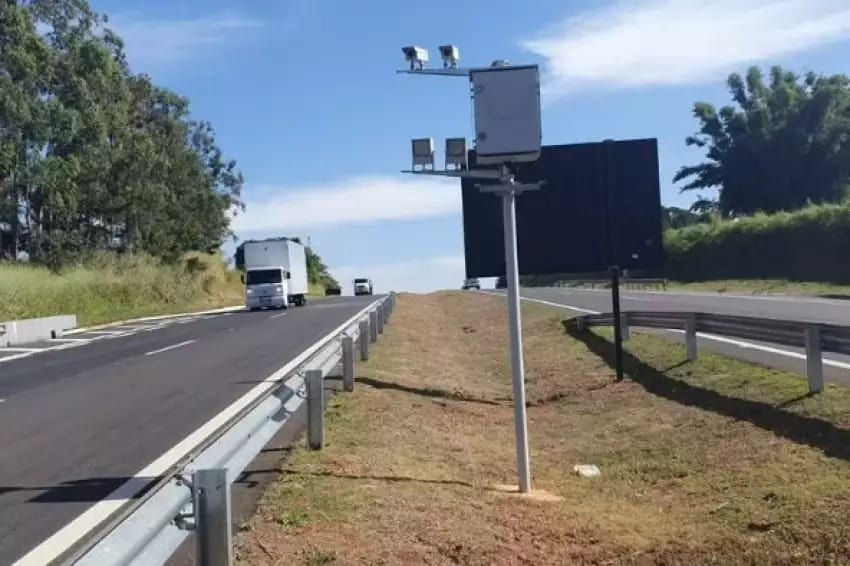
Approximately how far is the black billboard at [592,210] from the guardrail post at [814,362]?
339 cm

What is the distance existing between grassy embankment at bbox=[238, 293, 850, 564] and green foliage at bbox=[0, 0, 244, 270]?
33.3m

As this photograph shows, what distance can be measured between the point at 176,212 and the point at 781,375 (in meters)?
59.4

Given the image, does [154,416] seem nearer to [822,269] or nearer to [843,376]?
[843,376]

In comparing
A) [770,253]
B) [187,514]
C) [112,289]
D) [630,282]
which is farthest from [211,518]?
[770,253]

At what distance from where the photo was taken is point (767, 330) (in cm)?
1339

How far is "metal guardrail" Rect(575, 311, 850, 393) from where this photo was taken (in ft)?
37.7

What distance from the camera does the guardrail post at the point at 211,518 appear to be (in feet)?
16.4

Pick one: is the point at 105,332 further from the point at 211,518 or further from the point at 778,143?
the point at 778,143

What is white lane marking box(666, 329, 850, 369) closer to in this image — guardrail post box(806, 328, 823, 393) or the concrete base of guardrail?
guardrail post box(806, 328, 823, 393)

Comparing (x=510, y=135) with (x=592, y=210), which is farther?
(x=592, y=210)

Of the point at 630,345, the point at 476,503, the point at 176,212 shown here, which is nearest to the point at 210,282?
the point at 176,212

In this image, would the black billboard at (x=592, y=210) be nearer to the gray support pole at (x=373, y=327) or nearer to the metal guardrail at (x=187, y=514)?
the metal guardrail at (x=187, y=514)

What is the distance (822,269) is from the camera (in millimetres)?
55344

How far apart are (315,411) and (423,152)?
2.85 meters
